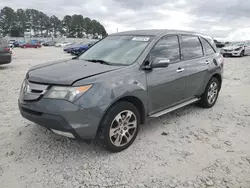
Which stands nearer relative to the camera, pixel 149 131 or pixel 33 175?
pixel 33 175

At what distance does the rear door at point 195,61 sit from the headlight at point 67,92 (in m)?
2.23

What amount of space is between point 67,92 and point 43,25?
4572 inches

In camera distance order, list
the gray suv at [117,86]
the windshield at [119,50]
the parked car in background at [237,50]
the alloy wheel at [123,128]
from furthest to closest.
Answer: the parked car in background at [237,50] < the windshield at [119,50] < the alloy wheel at [123,128] < the gray suv at [117,86]

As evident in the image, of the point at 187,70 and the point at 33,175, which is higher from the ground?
the point at 187,70

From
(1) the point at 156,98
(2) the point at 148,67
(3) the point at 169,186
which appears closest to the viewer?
(3) the point at 169,186

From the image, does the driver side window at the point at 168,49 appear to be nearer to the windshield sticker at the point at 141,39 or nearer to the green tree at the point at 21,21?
the windshield sticker at the point at 141,39

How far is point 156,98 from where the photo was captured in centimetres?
371

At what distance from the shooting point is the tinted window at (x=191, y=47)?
4367mm

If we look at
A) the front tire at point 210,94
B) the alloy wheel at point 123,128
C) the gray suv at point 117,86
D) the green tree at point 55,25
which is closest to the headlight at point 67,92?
the gray suv at point 117,86

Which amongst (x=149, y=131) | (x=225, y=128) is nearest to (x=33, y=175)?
(x=149, y=131)

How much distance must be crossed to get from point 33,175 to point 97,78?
1.38m

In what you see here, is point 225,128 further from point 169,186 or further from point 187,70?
point 169,186

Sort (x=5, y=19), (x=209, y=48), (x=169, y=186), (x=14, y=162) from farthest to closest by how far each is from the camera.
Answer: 1. (x=5, y=19)
2. (x=209, y=48)
3. (x=14, y=162)
4. (x=169, y=186)

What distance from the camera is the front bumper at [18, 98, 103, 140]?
2793 millimetres
